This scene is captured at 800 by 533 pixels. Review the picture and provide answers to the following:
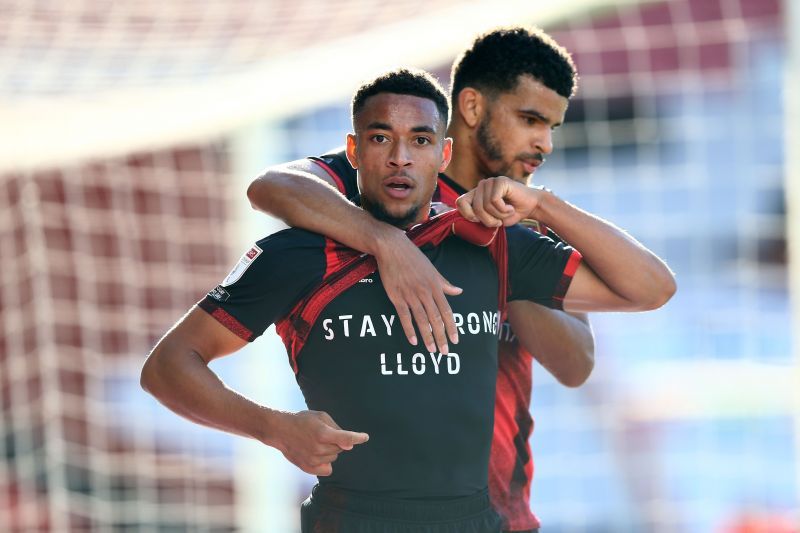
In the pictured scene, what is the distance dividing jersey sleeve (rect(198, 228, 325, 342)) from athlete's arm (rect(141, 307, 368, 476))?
24 millimetres

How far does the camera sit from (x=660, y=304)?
8.38 feet

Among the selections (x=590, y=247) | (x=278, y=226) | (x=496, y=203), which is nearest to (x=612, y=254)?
(x=590, y=247)

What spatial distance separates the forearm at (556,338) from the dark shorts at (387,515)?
0.60 meters

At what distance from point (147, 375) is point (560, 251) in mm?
852

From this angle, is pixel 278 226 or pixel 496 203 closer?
pixel 496 203

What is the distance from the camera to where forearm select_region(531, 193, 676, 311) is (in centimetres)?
242

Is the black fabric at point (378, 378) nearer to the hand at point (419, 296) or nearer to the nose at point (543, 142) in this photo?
the hand at point (419, 296)

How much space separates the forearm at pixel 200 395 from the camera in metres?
2.22

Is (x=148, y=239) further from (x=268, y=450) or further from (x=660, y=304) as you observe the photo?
(x=660, y=304)

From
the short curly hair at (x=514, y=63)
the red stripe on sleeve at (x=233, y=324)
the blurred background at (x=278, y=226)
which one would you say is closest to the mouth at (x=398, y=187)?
the red stripe on sleeve at (x=233, y=324)

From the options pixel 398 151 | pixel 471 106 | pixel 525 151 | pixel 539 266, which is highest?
pixel 471 106

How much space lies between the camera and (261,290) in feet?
7.54

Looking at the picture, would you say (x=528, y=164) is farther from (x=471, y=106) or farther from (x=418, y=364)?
(x=418, y=364)

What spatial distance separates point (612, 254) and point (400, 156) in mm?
468
